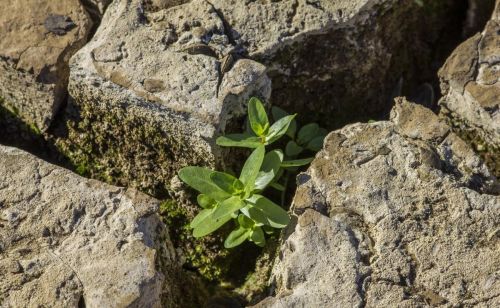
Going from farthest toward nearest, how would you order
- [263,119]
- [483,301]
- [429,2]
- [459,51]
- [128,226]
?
1. [429,2]
2. [459,51]
3. [263,119]
4. [128,226]
5. [483,301]

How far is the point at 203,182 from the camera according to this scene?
2645 mm

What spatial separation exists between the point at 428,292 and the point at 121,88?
1301 mm

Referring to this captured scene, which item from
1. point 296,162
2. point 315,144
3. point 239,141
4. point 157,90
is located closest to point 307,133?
point 315,144

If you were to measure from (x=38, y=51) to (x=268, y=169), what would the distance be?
3.39ft

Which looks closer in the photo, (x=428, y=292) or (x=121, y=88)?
(x=428, y=292)

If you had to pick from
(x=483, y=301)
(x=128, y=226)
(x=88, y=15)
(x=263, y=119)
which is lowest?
(x=483, y=301)

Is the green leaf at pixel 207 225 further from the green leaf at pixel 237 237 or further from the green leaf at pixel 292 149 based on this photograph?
the green leaf at pixel 292 149

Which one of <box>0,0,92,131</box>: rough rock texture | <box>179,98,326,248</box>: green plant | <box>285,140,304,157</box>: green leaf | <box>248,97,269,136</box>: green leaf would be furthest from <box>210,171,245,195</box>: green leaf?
<box>0,0,92,131</box>: rough rock texture

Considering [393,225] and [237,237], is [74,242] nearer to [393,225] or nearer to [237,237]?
[237,237]

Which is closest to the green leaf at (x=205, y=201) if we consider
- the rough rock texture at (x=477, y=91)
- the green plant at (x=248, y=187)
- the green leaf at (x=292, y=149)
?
the green plant at (x=248, y=187)

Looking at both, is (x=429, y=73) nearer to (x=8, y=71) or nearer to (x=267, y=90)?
(x=267, y=90)

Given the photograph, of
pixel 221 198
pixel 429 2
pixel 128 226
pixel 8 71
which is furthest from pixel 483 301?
pixel 8 71

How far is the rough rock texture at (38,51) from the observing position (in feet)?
9.63

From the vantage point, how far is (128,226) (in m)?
2.54
